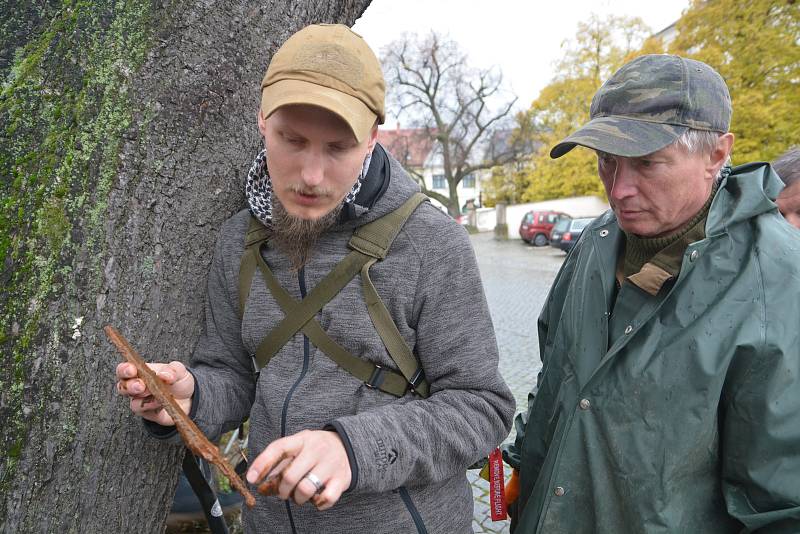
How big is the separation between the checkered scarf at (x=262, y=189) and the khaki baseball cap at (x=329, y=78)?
18 centimetres

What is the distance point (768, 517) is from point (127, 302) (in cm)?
174

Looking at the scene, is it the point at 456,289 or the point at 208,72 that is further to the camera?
the point at 208,72

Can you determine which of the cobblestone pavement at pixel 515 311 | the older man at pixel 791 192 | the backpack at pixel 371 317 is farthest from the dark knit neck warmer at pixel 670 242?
the cobblestone pavement at pixel 515 311

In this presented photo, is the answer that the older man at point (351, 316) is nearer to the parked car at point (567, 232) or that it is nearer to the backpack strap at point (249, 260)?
the backpack strap at point (249, 260)

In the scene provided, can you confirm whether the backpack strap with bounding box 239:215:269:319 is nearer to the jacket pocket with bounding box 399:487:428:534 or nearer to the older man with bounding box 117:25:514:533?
the older man with bounding box 117:25:514:533

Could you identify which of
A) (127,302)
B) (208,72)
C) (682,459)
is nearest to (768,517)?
(682,459)

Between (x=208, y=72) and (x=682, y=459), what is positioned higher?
(x=208, y=72)

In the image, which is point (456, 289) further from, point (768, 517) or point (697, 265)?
point (768, 517)

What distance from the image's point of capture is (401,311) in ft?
4.88

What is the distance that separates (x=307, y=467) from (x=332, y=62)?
3.05 feet

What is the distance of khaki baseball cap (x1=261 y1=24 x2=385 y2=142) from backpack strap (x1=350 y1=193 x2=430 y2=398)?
0.84ft

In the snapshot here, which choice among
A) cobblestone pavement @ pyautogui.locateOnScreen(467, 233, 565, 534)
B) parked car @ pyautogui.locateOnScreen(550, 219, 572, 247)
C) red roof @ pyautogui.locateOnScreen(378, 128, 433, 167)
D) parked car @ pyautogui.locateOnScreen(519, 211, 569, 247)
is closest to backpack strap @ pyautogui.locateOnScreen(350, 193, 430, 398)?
cobblestone pavement @ pyautogui.locateOnScreen(467, 233, 565, 534)

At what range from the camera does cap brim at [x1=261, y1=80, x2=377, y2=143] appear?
4.25 feet

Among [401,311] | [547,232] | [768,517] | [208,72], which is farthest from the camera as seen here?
[547,232]
